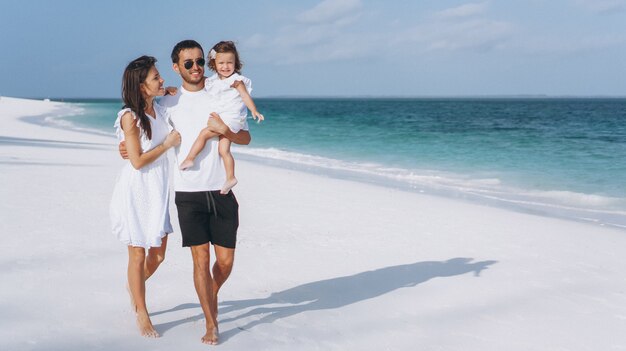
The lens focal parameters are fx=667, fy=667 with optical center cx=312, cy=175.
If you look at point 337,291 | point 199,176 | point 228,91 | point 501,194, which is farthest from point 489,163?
point 199,176

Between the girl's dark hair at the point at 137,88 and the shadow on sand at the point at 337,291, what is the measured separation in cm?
140

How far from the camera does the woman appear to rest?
Answer: 12.7ft

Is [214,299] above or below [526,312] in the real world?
above

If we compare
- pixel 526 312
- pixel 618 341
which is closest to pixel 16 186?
pixel 526 312

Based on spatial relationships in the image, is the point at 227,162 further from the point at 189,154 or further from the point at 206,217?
the point at 206,217

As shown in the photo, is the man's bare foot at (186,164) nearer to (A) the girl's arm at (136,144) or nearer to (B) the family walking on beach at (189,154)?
(B) the family walking on beach at (189,154)

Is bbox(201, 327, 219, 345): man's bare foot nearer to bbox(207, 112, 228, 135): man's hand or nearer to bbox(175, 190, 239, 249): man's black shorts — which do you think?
bbox(175, 190, 239, 249): man's black shorts

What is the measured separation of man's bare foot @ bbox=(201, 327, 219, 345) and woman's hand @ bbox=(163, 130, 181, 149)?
3.78ft

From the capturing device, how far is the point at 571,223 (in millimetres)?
9500

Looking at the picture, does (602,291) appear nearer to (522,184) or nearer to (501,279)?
(501,279)

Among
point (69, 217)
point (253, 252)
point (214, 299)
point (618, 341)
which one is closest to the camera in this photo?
point (214, 299)

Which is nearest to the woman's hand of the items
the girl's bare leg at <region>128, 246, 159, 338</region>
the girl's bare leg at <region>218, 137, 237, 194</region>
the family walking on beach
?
the family walking on beach

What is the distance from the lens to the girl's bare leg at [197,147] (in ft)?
12.8

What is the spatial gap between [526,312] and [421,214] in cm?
441
